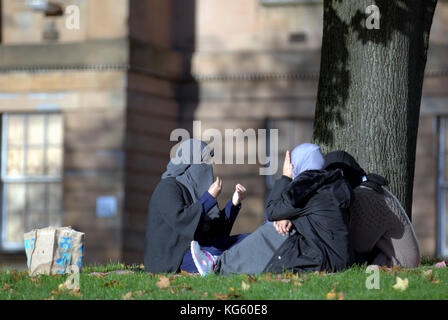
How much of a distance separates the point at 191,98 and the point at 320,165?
863 cm

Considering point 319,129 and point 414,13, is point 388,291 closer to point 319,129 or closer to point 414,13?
point 319,129

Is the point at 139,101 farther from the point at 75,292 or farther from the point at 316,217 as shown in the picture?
the point at 75,292

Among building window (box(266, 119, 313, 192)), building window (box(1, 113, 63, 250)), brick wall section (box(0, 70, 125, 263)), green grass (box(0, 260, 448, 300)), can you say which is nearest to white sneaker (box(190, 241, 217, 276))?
green grass (box(0, 260, 448, 300))

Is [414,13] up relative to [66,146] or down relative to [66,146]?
up

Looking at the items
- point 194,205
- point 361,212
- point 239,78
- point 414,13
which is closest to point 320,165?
point 361,212

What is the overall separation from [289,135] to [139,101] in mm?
2712

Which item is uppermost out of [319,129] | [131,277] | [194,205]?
[319,129]

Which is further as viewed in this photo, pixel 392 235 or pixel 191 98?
pixel 191 98

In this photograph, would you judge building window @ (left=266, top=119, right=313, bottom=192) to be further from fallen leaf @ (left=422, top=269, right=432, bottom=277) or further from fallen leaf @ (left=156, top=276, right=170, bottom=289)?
fallen leaf @ (left=156, top=276, right=170, bottom=289)

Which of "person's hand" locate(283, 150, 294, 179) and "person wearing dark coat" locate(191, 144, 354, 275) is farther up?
"person's hand" locate(283, 150, 294, 179)

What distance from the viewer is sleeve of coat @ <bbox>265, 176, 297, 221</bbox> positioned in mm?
7074

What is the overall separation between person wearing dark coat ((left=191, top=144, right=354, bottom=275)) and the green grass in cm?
17

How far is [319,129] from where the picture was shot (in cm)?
903
